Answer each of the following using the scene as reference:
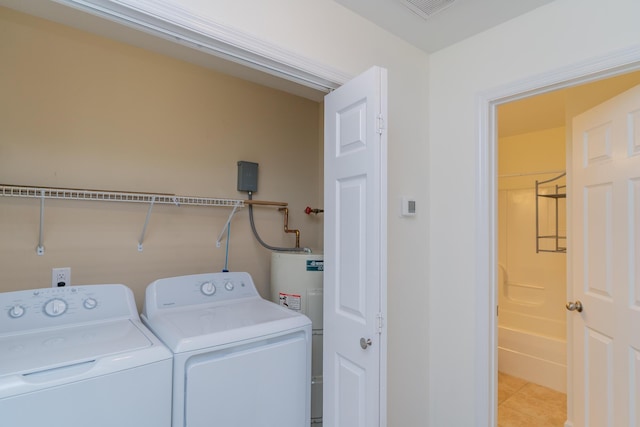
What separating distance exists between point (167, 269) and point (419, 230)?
1591 millimetres

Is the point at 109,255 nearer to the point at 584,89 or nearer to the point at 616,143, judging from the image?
the point at 616,143

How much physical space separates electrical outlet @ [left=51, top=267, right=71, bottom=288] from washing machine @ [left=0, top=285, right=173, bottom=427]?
335 mm

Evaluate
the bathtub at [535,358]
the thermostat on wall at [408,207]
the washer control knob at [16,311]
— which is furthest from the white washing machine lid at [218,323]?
the bathtub at [535,358]

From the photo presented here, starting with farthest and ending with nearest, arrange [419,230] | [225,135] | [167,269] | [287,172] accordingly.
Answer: [287,172], [225,135], [167,269], [419,230]

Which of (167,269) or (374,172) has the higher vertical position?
(374,172)

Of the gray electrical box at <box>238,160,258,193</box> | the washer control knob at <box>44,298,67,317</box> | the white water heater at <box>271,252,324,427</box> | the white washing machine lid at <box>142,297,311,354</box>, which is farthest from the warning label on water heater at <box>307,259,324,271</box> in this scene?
the washer control knob at <box>44,298,67,317</box>

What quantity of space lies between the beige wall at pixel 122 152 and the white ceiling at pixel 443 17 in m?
1.18

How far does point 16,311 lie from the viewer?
135 centimetres

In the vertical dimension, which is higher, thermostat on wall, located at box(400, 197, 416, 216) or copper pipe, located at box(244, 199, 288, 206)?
copper pipe, located at box(244, 199, 288, 206)

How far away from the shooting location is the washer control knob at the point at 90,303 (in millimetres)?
1500

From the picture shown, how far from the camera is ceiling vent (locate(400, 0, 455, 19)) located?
147cm

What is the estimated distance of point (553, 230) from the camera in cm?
342

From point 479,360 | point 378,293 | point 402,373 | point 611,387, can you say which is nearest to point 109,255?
point 378,293

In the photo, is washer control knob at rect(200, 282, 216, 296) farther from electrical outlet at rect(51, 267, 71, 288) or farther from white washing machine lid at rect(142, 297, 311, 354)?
electrical outlet at rect(51, 267, 71, 288)
